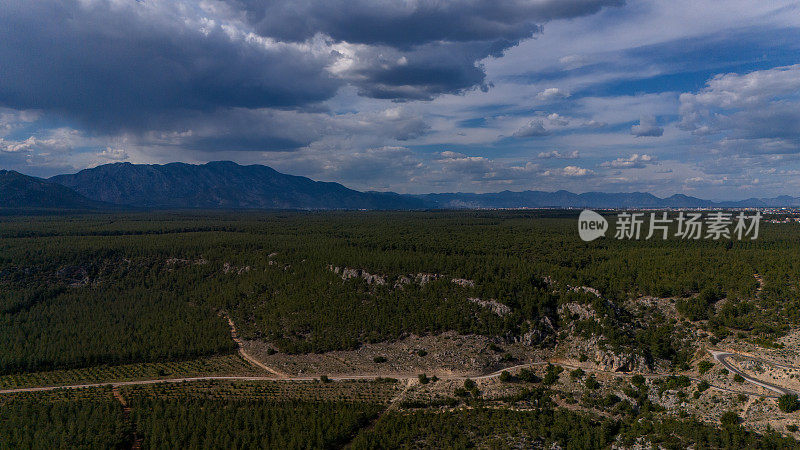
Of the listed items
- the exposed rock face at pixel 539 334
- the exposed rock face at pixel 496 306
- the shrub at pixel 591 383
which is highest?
the exposed rock face at pixel 496 306

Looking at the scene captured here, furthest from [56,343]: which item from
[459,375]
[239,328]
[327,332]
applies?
[459,375]

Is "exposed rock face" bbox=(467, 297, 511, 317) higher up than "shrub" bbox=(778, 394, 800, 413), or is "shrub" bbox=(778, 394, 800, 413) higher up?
"exposed rock face" bbox=(467, 297, 511, 317)

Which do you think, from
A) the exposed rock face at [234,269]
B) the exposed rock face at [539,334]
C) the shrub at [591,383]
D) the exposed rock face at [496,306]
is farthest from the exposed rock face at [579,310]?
the exposed rock face at [234,269]

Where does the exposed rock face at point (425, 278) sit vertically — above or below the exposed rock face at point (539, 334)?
above

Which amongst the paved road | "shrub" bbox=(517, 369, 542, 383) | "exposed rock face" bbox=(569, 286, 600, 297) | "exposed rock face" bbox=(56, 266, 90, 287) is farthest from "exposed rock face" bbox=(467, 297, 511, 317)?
"exposed rock face" bbox=(56, 266, 90, 287)

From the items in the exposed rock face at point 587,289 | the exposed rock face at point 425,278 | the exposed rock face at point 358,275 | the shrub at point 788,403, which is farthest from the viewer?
the exposed rock face at point 358,275

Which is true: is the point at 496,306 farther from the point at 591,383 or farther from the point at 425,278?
the point at 591,383

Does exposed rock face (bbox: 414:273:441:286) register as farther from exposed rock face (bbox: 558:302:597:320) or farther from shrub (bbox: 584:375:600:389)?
shrub (bbox: 584:375:600:389)

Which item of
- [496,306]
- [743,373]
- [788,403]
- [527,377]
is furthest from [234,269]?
[788,403]

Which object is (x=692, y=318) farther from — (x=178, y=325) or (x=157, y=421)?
(x=178, y=325)

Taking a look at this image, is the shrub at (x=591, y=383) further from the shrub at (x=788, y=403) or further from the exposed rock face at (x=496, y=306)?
the exposed rock face at (x=496, y=306)

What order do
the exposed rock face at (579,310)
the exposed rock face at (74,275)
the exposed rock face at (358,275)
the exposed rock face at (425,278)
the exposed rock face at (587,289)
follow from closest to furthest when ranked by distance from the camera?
the exposed rock face at (579,310), the exposed rock face at (587,289), the exposed rock face at (425,278), the exposed rock face at (358,275), the exposed rock face at (74,275)
